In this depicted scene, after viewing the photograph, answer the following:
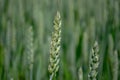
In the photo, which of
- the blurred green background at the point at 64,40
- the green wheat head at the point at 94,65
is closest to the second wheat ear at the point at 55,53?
the green wheat head at the point at 94,65

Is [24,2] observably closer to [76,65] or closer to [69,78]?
[76,65]

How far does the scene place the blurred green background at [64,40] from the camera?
1010 mm

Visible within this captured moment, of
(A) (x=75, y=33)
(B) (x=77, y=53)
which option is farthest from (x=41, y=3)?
(B) (x=77, y=53)

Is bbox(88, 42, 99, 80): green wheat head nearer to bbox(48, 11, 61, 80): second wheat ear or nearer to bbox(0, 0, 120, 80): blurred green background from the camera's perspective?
bbox(48, 11, 61, 80): second wheat ear

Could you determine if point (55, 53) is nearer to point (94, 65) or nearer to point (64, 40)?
point (94, 65)

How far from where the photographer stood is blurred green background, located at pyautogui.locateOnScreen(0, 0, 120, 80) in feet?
3.31

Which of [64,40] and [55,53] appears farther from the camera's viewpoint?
[64,40]

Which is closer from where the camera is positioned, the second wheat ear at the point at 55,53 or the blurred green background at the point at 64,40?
the second wheat ear at the point at 55,53

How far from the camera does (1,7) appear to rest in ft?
6.03

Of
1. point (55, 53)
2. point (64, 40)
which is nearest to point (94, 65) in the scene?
point (55, 53)

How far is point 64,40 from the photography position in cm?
158

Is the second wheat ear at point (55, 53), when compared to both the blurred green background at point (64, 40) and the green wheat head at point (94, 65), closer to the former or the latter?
the green wheat head at point (94, 65)

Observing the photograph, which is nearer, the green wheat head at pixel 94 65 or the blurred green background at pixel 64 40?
the green wheat head at pixel 94 65

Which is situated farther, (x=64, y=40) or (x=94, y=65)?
(x=64, y=40)
